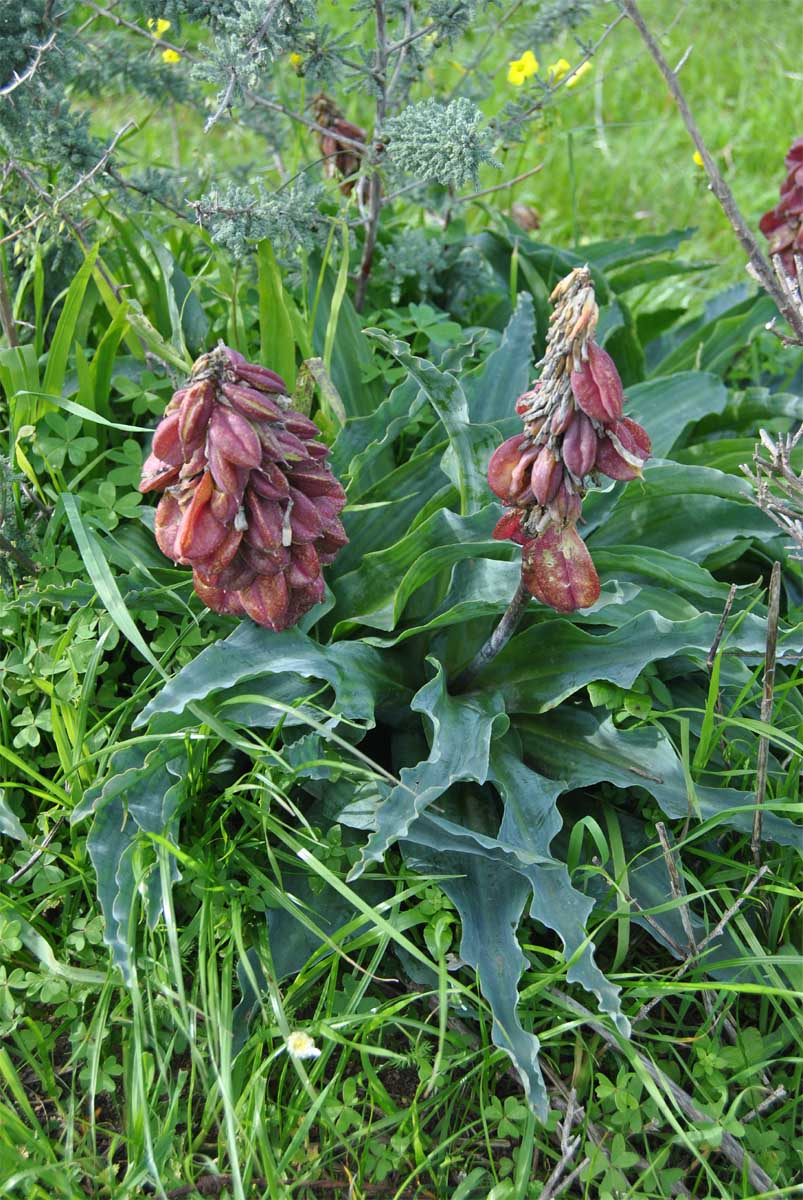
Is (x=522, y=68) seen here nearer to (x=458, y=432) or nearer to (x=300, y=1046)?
(x=458, y=432)

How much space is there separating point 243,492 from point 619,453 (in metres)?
0.55

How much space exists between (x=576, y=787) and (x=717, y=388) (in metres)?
1.09

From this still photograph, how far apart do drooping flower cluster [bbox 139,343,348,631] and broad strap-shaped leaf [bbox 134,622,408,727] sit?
0.05 m

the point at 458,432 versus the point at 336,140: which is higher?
the point at 336,140

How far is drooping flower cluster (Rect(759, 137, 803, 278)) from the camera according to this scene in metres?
2.62

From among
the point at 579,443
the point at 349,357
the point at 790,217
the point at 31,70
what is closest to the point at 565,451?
the point at 579,443

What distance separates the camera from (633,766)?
191cm

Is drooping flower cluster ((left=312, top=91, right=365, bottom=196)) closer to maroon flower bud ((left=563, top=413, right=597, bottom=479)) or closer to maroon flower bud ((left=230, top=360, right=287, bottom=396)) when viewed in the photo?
maroon flower bud ((left=230, top=360, right=287, bottom=396))

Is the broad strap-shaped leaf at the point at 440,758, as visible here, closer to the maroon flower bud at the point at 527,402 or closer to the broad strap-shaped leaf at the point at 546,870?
the broad strap-shaped leaf at the point at 546,870

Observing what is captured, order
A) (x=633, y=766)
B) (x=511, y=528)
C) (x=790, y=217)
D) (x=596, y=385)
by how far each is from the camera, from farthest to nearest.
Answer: (x=790, y=217) < (x=633, y=766) < (x=511, y=528) < (x=596, y=385)

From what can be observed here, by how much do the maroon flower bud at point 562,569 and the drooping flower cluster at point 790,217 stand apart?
58.1 inches

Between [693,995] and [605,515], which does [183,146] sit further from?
[693,995]

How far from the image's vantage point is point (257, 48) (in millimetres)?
2119

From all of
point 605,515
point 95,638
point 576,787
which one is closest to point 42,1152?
point 95,638
